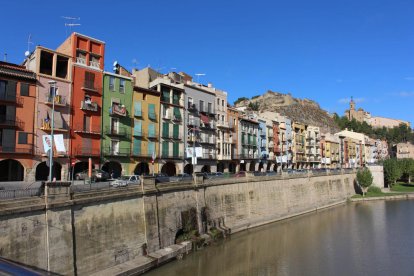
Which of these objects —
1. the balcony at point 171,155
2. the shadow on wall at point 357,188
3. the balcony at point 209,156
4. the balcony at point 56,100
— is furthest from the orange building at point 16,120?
the shadow on wall at point 357,188

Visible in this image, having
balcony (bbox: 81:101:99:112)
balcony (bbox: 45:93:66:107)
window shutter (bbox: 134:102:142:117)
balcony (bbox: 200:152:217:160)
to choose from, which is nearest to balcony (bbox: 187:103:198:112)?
balcony (bbox: 200:152:217:160)

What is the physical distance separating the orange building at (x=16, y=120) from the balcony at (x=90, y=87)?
233 inches

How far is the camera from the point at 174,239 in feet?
105

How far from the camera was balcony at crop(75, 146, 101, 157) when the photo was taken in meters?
41.3

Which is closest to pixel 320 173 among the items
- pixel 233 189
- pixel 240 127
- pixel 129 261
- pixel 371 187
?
pixel 240 127

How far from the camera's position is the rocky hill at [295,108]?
174500mm

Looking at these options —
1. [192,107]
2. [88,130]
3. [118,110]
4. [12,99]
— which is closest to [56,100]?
[12,99]

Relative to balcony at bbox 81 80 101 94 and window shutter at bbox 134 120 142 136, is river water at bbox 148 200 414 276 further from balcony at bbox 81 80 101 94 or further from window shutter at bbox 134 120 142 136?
balcony at bbox 81 80 101 94

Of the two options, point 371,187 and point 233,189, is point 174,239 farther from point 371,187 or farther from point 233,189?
point 371,187

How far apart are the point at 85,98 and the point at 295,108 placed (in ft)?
496

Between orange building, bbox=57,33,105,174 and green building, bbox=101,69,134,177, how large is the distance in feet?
2.94

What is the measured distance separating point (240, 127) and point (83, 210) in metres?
51.1

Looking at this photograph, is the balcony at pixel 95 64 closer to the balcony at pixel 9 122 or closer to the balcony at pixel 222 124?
the balcony at pixel 9 122

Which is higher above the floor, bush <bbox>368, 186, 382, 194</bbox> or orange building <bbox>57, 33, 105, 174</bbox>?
orange building <bbox>57, 33, 105, 174</bbox>
